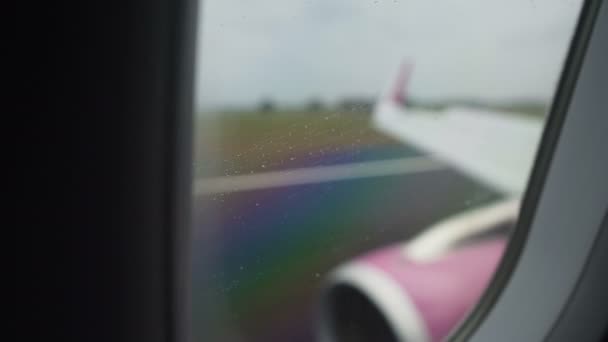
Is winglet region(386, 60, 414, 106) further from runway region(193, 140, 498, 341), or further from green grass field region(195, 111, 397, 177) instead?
green grass field region(195, 111, 397, 177)

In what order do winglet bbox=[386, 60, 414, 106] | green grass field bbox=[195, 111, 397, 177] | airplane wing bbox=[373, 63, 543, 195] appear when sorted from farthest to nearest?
airplane wing bbox=[373, 63, 543, 195]
winglet bbox=[386, 60, 414, 106]
green grass field bbox=[195, 111, 397, 177]

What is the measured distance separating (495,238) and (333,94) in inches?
32.6

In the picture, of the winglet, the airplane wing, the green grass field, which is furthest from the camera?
the airplane wing

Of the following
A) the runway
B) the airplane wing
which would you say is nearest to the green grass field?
the runway

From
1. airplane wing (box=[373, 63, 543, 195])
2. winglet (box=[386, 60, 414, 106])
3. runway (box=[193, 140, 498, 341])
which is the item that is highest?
winglet (box=[386, 60, 414, 106])

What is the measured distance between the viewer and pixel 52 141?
454 millimetres

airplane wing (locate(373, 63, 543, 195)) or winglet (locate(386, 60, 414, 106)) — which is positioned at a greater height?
winglet (locate(386, 60, 414, 106))

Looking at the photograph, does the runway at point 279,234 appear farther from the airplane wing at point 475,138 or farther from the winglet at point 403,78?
the airplane wing at point 475,138

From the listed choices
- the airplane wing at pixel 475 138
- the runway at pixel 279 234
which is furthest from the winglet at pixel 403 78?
the airplane wing at pixel 475 138

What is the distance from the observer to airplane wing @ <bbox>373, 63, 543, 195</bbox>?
5.10 feet

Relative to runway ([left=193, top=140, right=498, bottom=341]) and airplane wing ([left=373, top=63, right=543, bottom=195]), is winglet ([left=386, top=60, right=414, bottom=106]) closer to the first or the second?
runway ([left=193, top=140, right=498, bottom=341])

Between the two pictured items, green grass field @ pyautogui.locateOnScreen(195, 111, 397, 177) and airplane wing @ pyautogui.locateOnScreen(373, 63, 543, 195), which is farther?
airplane wing @ pyautogui.locateOnScreen(373, 63, 543, 195)

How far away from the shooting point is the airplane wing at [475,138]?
1555 millimetres

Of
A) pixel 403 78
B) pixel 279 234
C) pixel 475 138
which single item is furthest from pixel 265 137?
pixel 475 138
